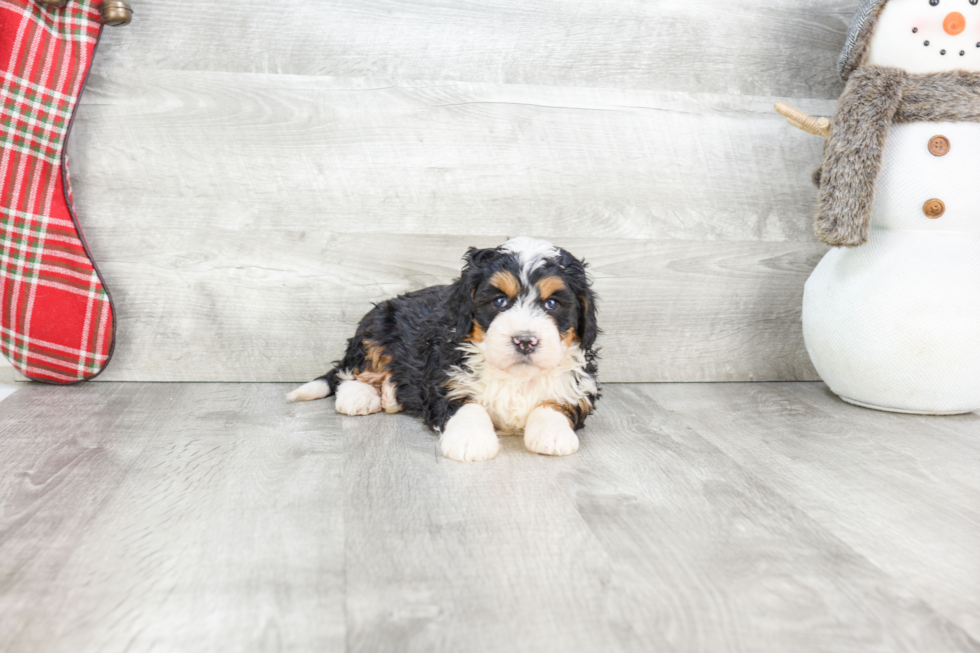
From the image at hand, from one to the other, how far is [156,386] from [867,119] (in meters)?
2.10

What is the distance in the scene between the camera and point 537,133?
89.4 inches

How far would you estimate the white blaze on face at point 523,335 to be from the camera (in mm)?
1562

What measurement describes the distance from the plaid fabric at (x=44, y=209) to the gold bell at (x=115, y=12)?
3cm

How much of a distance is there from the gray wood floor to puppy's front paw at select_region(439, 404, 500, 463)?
4 cm

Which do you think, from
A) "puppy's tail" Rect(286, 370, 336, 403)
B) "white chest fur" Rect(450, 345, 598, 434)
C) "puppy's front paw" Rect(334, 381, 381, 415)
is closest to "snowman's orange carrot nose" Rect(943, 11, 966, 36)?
"white chest fur" Rect(450, 345, 598, 434)

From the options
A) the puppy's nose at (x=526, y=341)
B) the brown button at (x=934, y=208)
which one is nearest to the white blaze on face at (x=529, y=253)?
the puppy's nose at (x=526, y=341)

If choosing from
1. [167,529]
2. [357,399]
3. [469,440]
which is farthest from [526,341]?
[167,529]

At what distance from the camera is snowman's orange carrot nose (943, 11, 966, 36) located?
188 centimetres

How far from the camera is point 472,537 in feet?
4.07

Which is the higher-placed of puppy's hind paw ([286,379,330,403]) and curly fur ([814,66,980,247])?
curly fur ([814,66,980,247])

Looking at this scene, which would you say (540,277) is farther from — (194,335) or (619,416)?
(194,335)

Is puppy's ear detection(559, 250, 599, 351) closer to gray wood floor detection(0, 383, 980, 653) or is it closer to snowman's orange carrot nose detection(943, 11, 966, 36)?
gray wood floor detection(0, 383, 980, 653)

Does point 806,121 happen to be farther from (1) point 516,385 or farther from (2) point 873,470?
(1) point 516,385

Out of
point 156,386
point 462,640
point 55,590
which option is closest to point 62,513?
point 55,590
